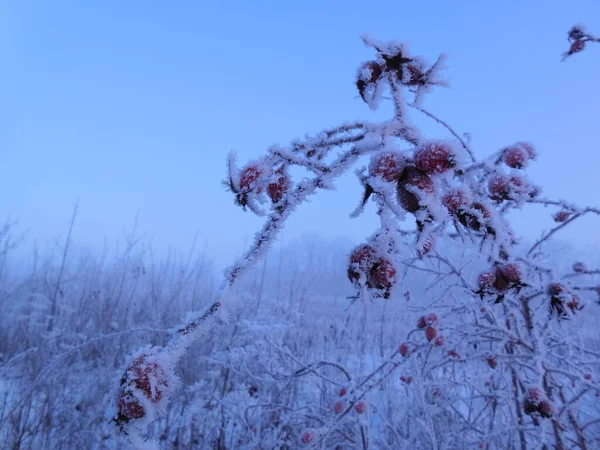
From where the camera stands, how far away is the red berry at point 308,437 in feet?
5.37

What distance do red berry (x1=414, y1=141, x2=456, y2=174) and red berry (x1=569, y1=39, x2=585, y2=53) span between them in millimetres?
1828

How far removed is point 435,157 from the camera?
18.5 inches

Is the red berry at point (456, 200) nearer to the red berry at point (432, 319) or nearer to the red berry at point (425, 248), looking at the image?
the red berry at point (425, 248)

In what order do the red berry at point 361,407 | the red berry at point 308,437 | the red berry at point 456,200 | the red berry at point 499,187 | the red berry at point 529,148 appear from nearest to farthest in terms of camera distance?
→ the red berry at point 456,200, the red berry at point 499,187, the red berry at point 529,148, the red berry at point 308,437, the red berry at point 361,407

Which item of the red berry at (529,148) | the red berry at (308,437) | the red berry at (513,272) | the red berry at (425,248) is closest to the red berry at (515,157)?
the red berry at (529,148)

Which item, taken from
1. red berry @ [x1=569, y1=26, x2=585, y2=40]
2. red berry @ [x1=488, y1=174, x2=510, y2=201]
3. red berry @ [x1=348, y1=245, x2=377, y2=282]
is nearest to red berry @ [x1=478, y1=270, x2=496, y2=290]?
red berry @ [x1=488, y1=174, x2=510, y2=201]

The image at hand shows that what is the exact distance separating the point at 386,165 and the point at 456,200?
16cm

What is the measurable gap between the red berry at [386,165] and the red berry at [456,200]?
0.13 meters

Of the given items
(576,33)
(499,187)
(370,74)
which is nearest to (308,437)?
(499,187)

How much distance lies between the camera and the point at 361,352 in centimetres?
417

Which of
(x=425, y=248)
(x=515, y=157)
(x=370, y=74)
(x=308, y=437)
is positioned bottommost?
(x=308, y=437)

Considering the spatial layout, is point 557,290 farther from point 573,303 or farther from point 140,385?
point 140,385

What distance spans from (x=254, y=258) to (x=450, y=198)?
0.32 m

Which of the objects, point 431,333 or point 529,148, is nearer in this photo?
point 529,148
